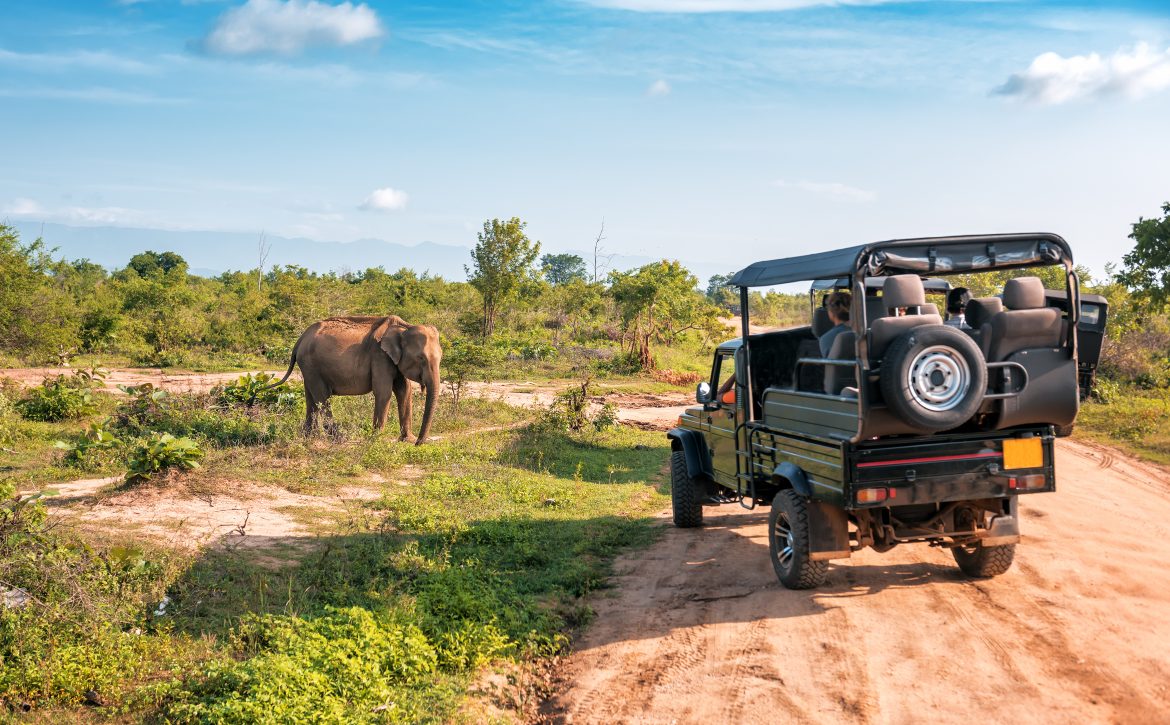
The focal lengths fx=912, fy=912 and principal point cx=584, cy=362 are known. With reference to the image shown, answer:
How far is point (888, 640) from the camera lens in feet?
20.5

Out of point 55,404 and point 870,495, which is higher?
point 55,404

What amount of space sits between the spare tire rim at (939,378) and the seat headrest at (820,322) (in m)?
1.94

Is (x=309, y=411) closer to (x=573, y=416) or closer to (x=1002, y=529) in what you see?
(x=573, y=416)

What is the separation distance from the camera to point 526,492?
11531 mm

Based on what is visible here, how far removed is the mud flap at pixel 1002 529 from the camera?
23.4 feet

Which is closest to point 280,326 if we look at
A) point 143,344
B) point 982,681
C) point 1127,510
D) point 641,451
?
point 143,344

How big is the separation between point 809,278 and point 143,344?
2656cm

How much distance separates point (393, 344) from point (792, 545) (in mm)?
9592

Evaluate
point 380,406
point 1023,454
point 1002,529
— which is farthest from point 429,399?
point 1023,454

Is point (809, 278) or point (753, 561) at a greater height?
point (809, 278)

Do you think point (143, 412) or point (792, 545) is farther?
point (143, 412)

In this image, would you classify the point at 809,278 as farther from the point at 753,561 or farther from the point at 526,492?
the point at 526,492

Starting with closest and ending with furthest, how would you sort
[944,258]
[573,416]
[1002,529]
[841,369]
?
[944,258] → [1002,529] → [841,369] → [573,416]

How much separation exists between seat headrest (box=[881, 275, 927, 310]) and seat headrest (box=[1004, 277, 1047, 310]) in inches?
30.7
